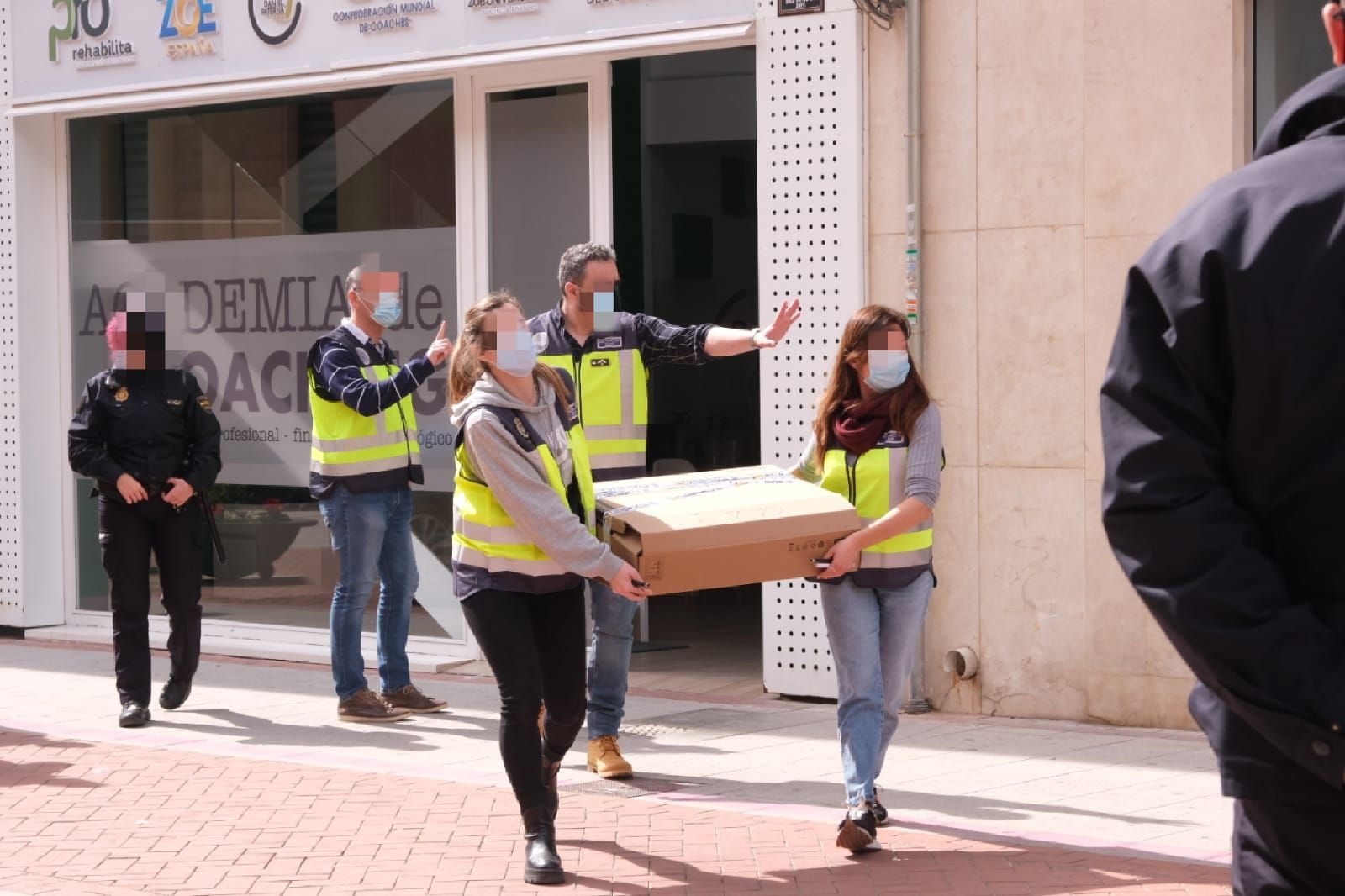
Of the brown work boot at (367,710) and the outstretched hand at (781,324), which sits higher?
the outstretched hand at (781,324)

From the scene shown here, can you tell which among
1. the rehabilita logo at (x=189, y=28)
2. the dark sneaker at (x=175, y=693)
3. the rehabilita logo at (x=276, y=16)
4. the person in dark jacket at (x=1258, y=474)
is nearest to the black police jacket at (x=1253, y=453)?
the person in dark jacket at (x=1258, y=474)

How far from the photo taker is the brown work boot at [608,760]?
7.36 m

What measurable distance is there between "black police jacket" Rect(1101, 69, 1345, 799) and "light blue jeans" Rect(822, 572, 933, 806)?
12.3ft

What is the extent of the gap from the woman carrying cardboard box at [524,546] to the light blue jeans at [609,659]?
1.41 m

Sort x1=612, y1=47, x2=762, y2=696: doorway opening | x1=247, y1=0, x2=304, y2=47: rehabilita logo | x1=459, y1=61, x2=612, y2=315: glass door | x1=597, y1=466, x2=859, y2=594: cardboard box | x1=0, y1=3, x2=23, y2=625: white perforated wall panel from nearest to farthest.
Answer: x1=597, y1=466, x2=859, y2=594: cardboard box
x1=459, y1=61, x2=612, y2=315: glass door
x1=612, y1=47, x2=762, y2=696: doorway opening
x1=247, y1=0, x2=304, y2=47: rehabilita logo
x1=0, y1=3, x2=23, y2=625: white perforated wall panel

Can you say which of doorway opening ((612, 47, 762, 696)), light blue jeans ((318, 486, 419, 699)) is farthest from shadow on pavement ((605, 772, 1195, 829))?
doorway opening ((612, 47, 762, 696))

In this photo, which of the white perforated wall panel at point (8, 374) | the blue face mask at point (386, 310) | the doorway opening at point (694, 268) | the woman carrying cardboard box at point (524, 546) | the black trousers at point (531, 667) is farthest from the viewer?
the white perforated wall panel at point (8, 374)

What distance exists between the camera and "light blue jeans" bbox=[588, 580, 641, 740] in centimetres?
738

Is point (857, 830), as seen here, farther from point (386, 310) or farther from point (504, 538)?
point (386, 310)

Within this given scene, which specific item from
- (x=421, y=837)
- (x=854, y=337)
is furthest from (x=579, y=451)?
(x=421, y=837)

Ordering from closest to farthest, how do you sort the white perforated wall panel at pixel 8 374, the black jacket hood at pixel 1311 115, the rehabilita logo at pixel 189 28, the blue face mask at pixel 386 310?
1. the black jacket hood at pixel 1311 115
2. the blue face mask at pixel 386 310
3. the rehabilita logo at pixel 189 28
4. the white perforated wall panel at pixel 8 374

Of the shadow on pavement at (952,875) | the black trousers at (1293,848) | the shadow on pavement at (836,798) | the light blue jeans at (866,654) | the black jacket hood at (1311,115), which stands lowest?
the shadow on pavement at (836,798)

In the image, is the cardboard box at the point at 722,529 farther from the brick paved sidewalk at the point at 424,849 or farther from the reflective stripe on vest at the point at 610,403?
the reflective stripe on vest at the point at 610,403

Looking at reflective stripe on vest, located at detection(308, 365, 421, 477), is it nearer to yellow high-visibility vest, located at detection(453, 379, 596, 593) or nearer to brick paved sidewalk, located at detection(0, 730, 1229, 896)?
brick paved sidewalk, located at detection(0, 730, 1229, 896)
